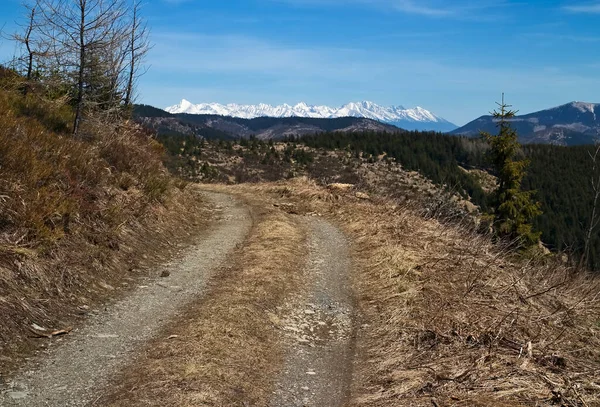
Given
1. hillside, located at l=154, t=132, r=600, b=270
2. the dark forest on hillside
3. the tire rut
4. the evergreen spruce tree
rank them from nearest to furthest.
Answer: the tire rut → the evergreen spruce tree → hillside, located at l=154, t=132, r=600, b=270 → the dark forest on hillside

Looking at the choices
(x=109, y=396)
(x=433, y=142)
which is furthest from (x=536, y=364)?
(x=433, y=142)

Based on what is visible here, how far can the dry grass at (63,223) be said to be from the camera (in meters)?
6.33

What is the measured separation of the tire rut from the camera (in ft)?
17.0

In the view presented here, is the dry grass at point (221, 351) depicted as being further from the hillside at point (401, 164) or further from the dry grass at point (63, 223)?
the hillside at point (401, 164)

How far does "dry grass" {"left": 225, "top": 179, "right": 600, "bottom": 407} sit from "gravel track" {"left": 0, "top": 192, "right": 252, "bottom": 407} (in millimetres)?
2796

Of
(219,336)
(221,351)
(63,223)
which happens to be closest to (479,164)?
(63,223)

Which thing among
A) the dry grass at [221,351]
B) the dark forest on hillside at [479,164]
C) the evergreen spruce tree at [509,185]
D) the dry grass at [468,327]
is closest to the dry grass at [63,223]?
the dry grass at [221,351]

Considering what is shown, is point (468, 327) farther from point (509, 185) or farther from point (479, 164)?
point (479, 164)

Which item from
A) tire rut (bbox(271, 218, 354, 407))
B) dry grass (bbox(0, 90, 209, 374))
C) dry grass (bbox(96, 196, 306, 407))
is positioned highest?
dry grass (bbox(0, 90, 209, 374))

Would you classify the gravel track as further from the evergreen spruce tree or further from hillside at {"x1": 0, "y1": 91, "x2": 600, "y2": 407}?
the evergreen spruce tree

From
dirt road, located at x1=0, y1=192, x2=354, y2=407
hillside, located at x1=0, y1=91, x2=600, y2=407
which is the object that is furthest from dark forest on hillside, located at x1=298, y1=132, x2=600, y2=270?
dirt road, located at x1=0, y1=192, x2=354, y2=407

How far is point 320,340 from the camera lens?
6871 millimetres

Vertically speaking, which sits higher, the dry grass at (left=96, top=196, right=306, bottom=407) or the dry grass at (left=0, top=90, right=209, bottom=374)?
the dry grass at (left=0, top=90, right=209, bottom=374)

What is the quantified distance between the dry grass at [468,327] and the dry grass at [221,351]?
1.23m
